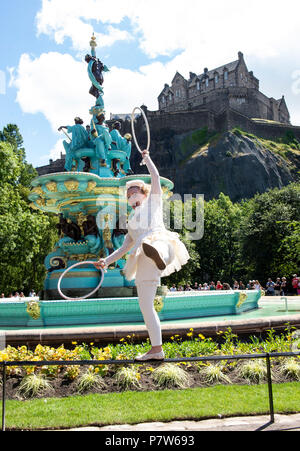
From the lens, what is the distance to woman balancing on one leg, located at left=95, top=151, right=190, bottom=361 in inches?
204

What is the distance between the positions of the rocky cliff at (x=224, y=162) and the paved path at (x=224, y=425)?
81328 millimetres

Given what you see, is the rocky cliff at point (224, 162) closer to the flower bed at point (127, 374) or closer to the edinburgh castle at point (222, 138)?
the edinburgh castle at point (222, 138)

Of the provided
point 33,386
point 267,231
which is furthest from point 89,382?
point 267,231

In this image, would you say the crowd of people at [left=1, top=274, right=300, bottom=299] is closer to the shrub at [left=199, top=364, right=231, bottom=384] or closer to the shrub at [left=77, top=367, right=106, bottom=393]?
the shrub at [left=77, top=367, right=106, bottom=393]

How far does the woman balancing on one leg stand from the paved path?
757 mm

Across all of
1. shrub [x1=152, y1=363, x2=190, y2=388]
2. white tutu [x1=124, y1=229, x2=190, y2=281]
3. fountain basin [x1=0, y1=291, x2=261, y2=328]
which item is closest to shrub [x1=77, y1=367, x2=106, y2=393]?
shrub [x1=152, y1=363, x2=190, y2=388]

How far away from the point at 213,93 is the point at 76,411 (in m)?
119

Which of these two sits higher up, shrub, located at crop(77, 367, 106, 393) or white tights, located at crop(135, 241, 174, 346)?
white tights, located at crop(135, 241, 174, 346)

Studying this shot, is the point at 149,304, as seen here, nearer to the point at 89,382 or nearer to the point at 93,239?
the point at 89,382

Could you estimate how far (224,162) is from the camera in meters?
90.4

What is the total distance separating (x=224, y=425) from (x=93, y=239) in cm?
1131
